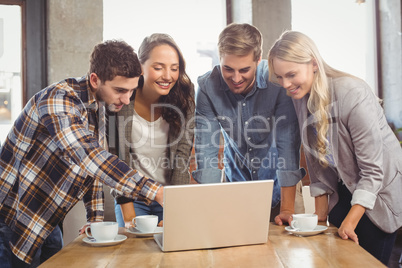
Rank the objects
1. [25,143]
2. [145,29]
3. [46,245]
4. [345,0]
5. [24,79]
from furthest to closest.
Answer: [345,0]
[145,29]
[24,79]
[46,245]
[25,143]

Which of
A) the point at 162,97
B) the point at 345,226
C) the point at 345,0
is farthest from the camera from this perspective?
the point at 345,0

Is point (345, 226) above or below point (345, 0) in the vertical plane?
below

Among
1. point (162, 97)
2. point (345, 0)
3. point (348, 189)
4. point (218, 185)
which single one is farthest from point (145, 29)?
point (218, 185)

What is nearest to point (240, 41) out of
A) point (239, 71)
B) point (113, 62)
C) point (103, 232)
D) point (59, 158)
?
point (239, 71)

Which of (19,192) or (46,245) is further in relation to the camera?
(46,245)

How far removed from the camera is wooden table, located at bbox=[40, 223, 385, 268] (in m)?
1.25

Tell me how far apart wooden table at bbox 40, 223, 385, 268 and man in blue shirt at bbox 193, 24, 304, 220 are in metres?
0.63

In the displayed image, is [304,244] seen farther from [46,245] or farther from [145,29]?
[145,29]

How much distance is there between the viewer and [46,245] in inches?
Answer: 80.2

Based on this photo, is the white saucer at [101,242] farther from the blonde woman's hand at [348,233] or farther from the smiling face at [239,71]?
the smiling face at [239,71]

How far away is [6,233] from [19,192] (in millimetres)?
185

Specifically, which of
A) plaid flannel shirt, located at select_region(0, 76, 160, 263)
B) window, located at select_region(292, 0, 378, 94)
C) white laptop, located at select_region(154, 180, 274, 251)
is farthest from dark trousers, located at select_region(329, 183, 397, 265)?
window, located at select_region(292, 0, 378, 94)

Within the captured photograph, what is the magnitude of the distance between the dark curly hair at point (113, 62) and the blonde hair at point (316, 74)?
64cm

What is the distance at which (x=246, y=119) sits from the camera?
2.35 meters
